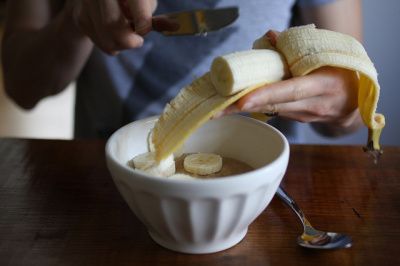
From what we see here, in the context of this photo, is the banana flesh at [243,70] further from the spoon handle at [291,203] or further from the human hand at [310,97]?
the spoon handle at [291,203]

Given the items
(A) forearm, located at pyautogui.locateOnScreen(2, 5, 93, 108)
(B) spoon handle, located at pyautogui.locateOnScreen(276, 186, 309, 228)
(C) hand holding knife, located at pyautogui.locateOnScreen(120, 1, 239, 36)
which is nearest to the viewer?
(B) spoon handle, located at pyautogui.locateOnScreen(276, 186, 309, 228)

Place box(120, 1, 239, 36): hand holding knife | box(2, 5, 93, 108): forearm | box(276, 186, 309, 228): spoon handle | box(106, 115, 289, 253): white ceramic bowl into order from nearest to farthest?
box(106, 115, 289, 253): white ceramic bowl
box(276, 186, 309, 228): spoon handle
box(120, 1, 239, 36): hand holding knife
box(2, 5, 93, 108): forearm

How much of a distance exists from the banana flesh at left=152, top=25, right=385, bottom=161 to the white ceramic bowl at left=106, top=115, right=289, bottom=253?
58 mm

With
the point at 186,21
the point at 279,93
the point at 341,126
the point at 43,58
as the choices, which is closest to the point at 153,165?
the point at 279,93

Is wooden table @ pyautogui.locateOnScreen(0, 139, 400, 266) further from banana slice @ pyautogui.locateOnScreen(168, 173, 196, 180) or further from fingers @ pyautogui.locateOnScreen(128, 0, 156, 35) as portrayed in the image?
fingers @ pyautogui.locateOnScreen(128, 0, 156, 35)

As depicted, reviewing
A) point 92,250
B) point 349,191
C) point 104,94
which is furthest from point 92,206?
point 104,94

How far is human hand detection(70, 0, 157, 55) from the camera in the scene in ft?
2.05

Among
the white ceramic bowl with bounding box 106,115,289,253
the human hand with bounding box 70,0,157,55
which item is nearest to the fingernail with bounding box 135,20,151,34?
the human hand with bounding box 70,0,157,55

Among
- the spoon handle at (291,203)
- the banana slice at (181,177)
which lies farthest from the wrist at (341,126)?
the banana slice at (181,177)

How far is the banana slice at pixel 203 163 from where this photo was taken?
529mm

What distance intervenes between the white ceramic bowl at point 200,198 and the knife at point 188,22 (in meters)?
0.18

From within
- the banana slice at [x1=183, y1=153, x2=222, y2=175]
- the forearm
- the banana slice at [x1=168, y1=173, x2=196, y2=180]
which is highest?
the banana slice at [x1=168, y1=173, x2=196, y2=180]

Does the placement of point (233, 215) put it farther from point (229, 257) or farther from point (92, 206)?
point (92, 206)

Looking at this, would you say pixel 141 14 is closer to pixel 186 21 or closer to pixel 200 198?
pixel 186 21
